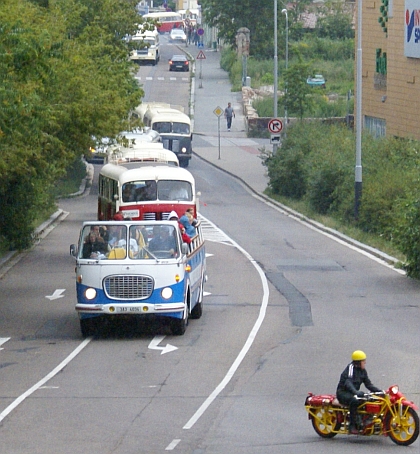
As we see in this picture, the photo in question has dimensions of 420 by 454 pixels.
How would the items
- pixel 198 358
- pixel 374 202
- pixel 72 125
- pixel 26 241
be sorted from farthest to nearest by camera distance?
pixel 374 202, pixel 26 241, pixel 72 125, pixel 198 358

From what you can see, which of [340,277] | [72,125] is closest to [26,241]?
[72,125]

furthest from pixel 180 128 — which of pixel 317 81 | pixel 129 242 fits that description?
pixel 129 242

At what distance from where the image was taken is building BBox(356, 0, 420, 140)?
45.1 meters

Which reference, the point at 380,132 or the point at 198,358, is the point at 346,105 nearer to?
the point at 380,132

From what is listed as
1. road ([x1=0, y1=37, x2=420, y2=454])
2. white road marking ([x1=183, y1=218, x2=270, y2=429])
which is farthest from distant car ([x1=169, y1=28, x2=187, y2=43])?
white road marking ([x1=183, y1=218, x2=270, y2=429])

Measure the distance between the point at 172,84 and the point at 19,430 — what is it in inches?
2926

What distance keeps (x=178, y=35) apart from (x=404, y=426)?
111615 mm

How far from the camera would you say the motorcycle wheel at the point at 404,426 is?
1083 centimetres

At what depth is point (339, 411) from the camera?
1123 cm

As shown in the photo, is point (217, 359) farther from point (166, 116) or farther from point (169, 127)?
point (166, 116)

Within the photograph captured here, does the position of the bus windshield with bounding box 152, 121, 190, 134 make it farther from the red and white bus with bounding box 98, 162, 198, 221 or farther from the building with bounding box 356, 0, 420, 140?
the red and white bus with bounding box 98, 162, 198, 221


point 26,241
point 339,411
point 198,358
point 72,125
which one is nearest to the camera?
point 339,411

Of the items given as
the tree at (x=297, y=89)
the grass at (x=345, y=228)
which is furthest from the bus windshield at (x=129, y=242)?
the tree at (x=297, y=89)

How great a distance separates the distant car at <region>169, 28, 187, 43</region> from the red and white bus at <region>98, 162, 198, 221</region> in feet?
304
